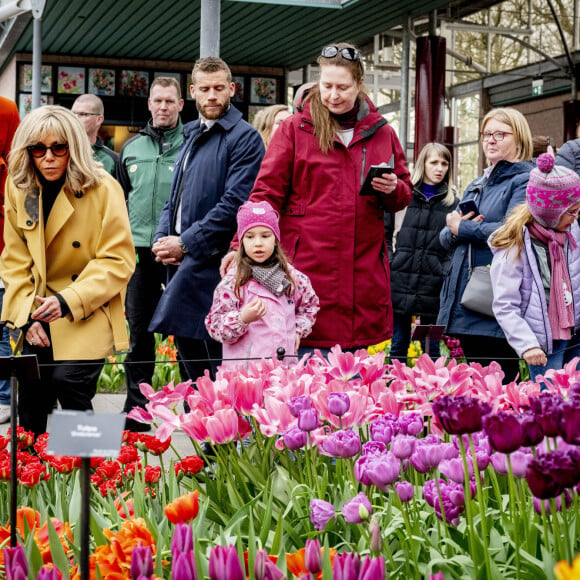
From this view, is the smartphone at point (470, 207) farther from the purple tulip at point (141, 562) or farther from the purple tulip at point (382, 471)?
the purple tulip at point (141, 562)

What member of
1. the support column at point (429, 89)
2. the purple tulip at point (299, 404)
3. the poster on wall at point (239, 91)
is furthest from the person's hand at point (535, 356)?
the poster on wall at point (239, 91)

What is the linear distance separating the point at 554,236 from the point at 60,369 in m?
1.97

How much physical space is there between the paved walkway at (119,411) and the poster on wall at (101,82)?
10412 millimetres

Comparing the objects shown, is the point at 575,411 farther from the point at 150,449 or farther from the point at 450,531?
the point at 150,449

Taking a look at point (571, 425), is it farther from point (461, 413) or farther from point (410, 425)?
point (410, 425)

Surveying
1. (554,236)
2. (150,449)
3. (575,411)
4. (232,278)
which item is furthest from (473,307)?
(575,411)

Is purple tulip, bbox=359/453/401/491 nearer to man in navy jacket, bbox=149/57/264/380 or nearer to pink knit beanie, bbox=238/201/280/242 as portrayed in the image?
pink knit beanie, bbox=238/201/280/242

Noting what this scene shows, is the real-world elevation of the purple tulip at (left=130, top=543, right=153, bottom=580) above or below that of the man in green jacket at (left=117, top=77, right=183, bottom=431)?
below

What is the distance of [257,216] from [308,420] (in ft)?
6.10

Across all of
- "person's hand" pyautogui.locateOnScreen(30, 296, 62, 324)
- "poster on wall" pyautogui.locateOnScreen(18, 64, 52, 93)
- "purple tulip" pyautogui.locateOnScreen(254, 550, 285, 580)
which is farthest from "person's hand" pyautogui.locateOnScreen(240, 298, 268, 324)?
"poster on wall" pyautogui.locateOnScreen(18, 64, 52, 93)

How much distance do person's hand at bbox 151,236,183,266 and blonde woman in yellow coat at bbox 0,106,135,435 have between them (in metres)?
0.60

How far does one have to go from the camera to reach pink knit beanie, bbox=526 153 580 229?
4031mm

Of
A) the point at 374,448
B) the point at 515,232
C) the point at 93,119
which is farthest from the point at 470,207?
the point at 374,448

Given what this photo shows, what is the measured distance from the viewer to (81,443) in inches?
57.5
